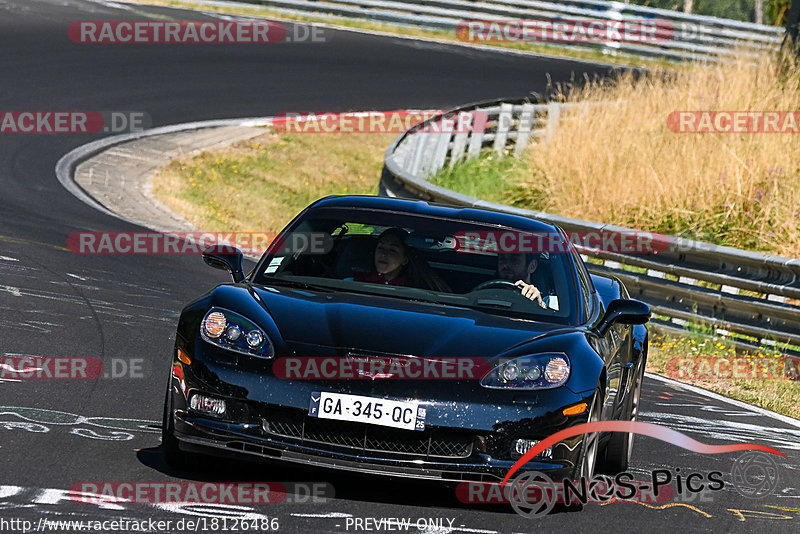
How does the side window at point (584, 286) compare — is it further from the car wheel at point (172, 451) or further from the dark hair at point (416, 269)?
the car wheel at point (172, 451)

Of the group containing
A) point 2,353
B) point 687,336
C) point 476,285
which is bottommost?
point 687,336

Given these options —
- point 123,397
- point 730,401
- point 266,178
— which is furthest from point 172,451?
point 266,178

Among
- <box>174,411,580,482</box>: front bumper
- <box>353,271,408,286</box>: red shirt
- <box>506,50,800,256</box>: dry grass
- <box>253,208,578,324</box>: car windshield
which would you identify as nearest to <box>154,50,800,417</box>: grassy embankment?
<box>506,50,800,256</box>: dry grass

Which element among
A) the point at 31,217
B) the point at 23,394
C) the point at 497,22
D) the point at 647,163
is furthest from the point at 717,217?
the point at 497,22

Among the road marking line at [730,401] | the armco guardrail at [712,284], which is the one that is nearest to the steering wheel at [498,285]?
the road marking line at [730,401]

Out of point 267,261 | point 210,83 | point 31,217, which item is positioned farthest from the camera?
point 210,83

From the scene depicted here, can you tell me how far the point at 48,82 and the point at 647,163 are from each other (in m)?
10.3

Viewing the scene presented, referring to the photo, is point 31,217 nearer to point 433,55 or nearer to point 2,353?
point 2,353

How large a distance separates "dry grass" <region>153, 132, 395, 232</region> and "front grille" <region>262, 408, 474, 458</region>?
10578mm

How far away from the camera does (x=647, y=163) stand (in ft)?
50.6

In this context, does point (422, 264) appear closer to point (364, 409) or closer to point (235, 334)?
point (235, 334)

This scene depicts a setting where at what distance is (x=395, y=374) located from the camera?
18.2ft

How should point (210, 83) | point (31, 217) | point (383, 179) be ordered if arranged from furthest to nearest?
point (210, 83), point (383, 179), point (31, 217)

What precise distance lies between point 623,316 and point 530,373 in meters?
1.07
